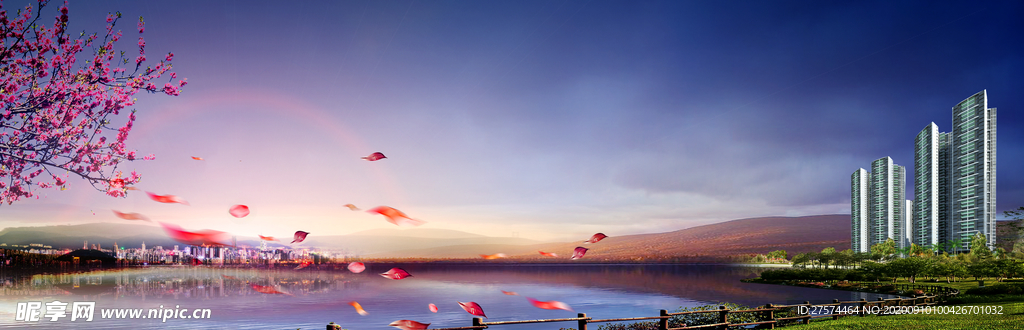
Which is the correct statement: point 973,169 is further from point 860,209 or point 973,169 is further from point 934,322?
point 934,322

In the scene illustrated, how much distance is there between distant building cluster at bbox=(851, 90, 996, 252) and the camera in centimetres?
10875

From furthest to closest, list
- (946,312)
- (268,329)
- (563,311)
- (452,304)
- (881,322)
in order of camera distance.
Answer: (452,304), (563,311), (268,329), (946,312), (881,322)

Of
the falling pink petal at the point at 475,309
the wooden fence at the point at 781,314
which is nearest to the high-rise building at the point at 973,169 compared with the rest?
the wooden fence at the point at 781,314

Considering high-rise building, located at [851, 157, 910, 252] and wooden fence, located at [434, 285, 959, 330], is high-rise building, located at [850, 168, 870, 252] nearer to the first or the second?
high-rise building, located at [851, 157, 910, 252]

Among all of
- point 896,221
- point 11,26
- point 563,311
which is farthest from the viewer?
point 896,221

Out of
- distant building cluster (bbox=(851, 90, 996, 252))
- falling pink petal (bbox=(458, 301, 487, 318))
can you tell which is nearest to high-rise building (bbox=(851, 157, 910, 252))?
distant building cluster (bbox=(851, 90, 996, 252))

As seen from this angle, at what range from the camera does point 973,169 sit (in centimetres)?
10988

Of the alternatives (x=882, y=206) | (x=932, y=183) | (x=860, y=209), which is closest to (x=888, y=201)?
(x=882, y=206)

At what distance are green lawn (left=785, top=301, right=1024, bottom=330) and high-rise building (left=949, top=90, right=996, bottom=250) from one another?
113 m

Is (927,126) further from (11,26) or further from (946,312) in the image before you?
(11,26)

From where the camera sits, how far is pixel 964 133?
113 metres

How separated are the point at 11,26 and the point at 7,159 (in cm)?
295

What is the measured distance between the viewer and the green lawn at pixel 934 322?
1716 centimetres

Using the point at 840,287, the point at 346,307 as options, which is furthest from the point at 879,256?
the point at 346,307
